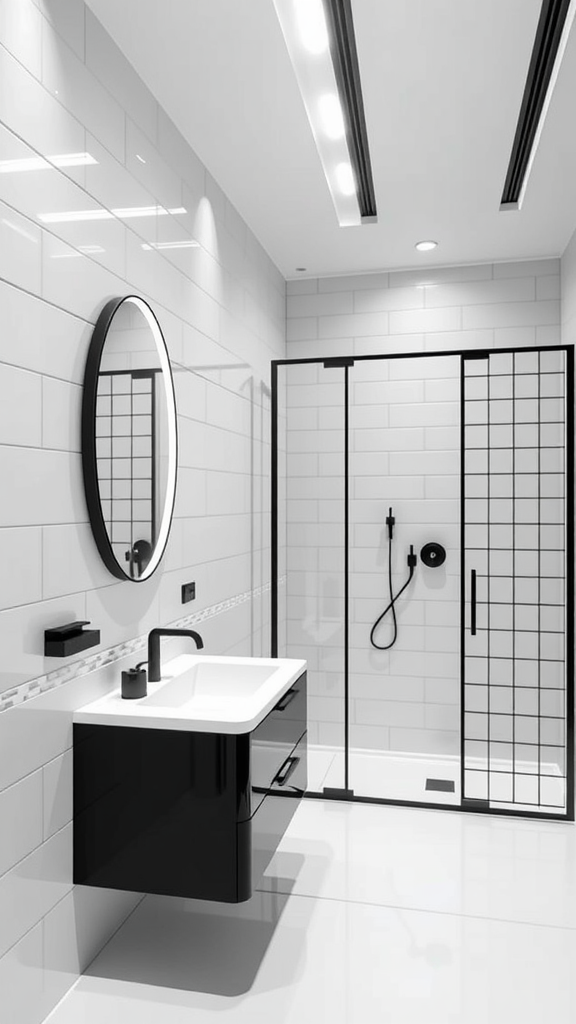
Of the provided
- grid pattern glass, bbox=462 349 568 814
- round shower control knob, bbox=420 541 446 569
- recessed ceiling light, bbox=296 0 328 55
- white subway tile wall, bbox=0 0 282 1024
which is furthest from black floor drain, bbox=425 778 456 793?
recessed ceiling light, bbox=296 0 328 55

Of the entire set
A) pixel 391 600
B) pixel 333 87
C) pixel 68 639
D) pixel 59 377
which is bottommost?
pixel 391 600

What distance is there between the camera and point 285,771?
7.76 ft

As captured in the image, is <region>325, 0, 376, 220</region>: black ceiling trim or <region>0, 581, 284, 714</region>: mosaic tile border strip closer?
<region>0, 581, 284, 714</region>: mosaic tile border strip

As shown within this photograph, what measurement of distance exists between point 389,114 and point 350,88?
0.68 ft

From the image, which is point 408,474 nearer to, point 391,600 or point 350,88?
point 391,600

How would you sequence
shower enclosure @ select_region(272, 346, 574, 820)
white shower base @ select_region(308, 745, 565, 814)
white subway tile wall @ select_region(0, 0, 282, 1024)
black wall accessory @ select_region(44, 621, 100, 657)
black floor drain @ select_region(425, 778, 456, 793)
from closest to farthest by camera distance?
white subway tile wall @ select_region(0, 0, 282, 1024)
black wall accessory @ select_region(44, 621, 100, 657)
white shower base @ select_region(308, 745, 565, 814)
black floor drain @ select_region(425, 778, 456, 793)
shower enclosure @ select_region(272, 346, 574, 820)

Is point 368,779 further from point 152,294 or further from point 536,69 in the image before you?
point 536,69

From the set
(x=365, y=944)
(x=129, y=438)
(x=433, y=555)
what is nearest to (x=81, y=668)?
(x=129, y=438)

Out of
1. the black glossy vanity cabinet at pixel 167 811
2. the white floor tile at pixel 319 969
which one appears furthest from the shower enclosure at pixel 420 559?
the black glossy vanity cabinet at pixel 167 811

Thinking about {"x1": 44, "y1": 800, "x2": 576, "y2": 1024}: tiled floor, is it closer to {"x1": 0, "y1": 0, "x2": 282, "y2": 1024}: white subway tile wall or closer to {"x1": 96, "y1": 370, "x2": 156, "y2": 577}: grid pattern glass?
{"x1": 0, "y1": 0, "x2": 282, "y2": 1024}: white subway tile wall

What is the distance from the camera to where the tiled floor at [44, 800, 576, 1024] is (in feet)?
6.44

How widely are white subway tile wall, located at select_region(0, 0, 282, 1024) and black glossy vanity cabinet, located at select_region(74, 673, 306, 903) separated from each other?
7cm

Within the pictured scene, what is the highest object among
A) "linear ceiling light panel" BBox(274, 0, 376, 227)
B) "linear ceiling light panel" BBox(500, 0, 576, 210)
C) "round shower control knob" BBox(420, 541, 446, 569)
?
"linear ceiling light panel" BBox(500, 0, 576, 210)

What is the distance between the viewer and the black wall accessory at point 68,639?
1.81 m
